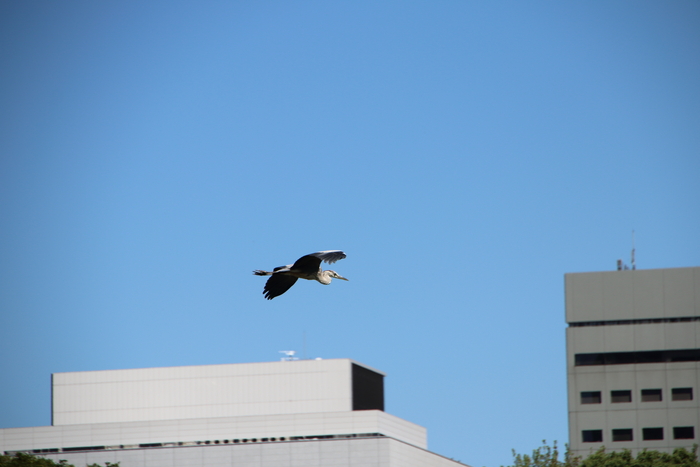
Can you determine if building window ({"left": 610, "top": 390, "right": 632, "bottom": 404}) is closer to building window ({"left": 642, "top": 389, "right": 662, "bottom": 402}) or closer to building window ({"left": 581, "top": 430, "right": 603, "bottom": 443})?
building window ({"left": 642, "top": 389, "right": 662, "bottom": 402})

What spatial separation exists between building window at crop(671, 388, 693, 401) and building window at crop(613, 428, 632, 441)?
5935 millimetres

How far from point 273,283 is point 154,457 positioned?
179 ft

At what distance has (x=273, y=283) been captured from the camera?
29656mm

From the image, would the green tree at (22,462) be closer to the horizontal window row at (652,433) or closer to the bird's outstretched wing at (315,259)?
the bird's outstretched wing at (315,259)

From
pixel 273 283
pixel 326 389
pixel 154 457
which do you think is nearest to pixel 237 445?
pixel 154 457

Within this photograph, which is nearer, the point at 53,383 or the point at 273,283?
the point at 273,283

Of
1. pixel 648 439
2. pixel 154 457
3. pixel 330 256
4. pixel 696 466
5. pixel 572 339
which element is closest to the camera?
pixel 330 256

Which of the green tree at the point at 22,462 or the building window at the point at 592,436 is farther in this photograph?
the building window at the point at 592,436

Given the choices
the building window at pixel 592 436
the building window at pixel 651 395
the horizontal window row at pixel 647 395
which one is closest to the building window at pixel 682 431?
the horizontal window row at pixel 647 395

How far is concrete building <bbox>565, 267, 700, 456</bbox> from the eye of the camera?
110750 millimetres

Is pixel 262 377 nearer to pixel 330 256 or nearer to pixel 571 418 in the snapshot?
pixel 571 418

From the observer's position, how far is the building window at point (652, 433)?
11000cm

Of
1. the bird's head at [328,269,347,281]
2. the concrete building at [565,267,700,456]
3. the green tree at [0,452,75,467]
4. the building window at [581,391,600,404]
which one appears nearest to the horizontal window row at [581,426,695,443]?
the concrete building at [565,267,700,456]

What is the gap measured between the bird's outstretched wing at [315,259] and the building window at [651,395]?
89.1m
